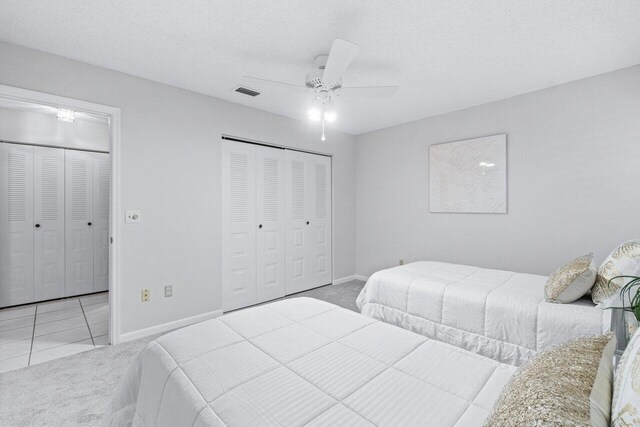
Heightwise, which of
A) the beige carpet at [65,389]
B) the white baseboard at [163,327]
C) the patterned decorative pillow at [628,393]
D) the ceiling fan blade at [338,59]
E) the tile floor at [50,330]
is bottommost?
the beige carpet at [65,389]

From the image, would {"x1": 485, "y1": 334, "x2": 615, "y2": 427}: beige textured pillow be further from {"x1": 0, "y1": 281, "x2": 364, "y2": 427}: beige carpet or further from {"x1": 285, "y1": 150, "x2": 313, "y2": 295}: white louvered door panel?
{"x1": 285, "y1": 150, "x2": 313, "y2": 295}: white louvered door panel

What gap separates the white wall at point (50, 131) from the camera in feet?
12.0

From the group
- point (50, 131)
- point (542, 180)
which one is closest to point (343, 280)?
point (542, 180)

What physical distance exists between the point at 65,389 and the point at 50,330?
1371mm

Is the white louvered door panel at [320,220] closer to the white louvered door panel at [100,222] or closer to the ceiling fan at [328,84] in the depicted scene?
the ceiling fan at [328,84]

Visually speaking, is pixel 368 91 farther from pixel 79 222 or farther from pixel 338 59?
pixel 79 222

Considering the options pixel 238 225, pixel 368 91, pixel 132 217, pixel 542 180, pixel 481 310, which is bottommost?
pixel 481 310

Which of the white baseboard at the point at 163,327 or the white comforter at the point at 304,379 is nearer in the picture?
the white comforter at the point at 304,379

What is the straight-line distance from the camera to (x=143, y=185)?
284cm

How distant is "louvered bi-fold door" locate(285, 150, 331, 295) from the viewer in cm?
416

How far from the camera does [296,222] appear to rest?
4.23 m

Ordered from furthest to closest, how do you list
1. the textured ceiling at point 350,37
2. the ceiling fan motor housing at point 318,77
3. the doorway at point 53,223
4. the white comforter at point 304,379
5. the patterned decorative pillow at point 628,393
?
the doorway at point 53,223
the ceiling fan motor housing at point 318,77
the textured ceiling at point 350,37
the white comforter at point 304,379
the patterned decorative pillow at point 628,393

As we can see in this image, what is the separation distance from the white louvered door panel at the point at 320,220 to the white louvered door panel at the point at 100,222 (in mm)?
2954

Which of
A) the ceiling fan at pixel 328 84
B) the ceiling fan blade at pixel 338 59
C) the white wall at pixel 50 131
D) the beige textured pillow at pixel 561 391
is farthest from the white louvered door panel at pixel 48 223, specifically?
the beige textured pillow at pixel 561 391
